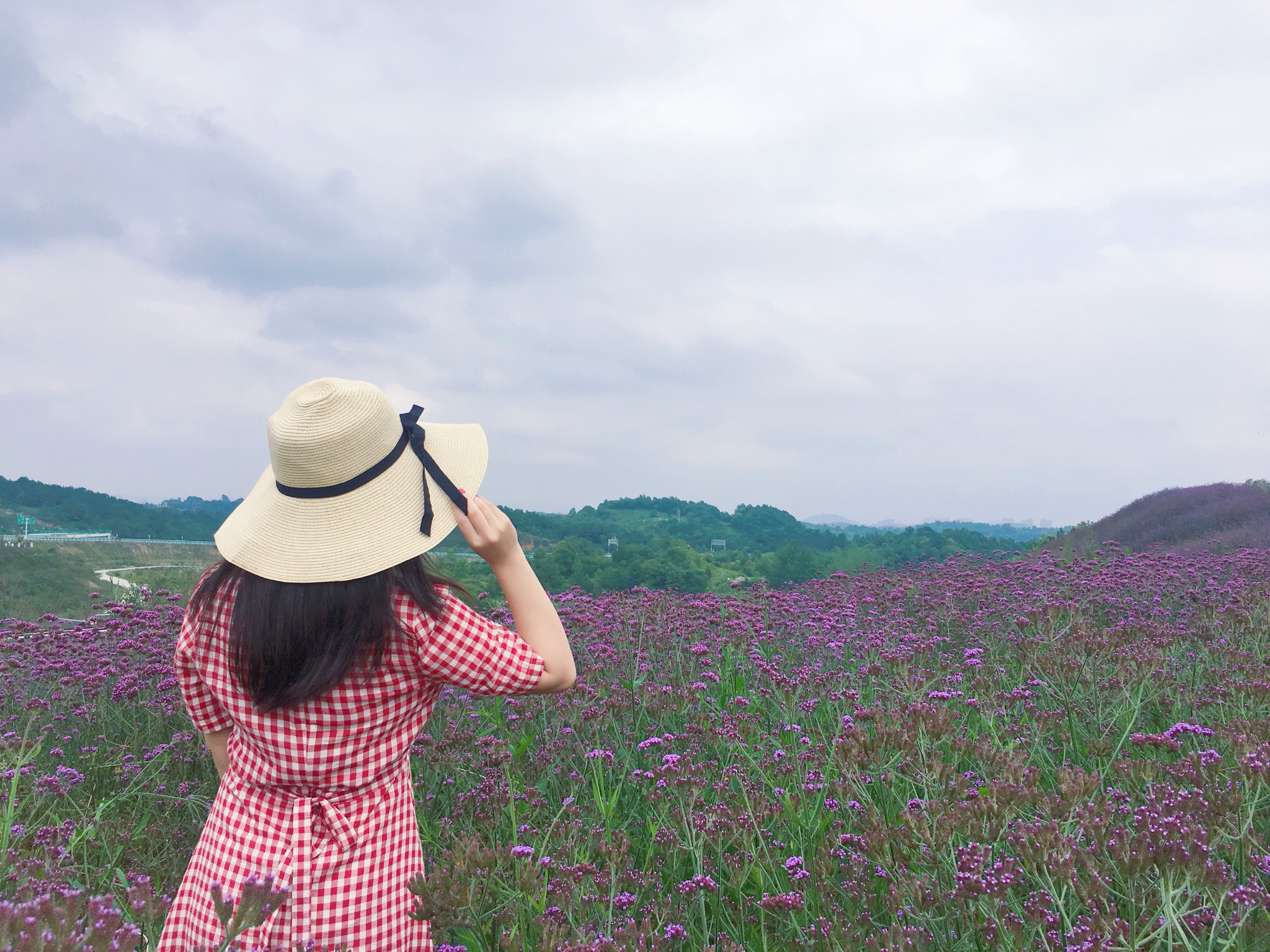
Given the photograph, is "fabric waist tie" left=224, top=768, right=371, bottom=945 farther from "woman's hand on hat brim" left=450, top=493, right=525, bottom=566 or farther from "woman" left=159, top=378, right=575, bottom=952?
"woman's hand on hat brim" left=450, top=493, right=525, bottom=566

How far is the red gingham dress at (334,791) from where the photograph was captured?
1.74 metres

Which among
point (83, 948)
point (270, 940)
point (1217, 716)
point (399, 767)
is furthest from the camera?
point (1217, 716)

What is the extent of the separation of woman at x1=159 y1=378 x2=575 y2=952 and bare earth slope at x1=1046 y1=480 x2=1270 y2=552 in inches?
424

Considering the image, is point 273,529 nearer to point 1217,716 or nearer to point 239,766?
point 239,766

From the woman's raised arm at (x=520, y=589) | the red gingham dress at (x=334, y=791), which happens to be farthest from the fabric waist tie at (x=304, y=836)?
the woman's raised arm at (x=520, y=589)

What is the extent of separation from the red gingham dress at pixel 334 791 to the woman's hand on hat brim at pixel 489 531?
5.9 inches

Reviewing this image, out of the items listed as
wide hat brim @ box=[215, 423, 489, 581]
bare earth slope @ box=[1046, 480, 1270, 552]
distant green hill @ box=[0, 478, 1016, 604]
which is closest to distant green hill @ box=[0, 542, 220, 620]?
distant green hill @ box=[0, 478, 1016, 604]

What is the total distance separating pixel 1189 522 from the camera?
1423 cm

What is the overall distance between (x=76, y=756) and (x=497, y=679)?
3.95m

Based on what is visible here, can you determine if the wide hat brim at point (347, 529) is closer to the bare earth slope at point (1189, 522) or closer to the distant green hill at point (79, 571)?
the distant green hill at point (79, 571)

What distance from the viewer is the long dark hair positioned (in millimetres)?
1702

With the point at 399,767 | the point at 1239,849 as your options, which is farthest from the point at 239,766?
the point at 1239,849

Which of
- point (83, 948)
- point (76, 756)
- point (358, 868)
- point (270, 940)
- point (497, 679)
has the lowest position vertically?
point (76, 756)

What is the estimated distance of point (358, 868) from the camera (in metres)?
1.80
